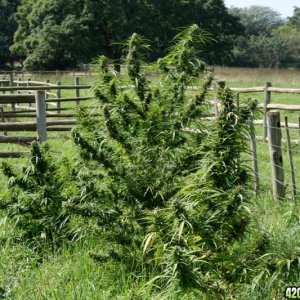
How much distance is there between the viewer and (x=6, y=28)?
6234cm

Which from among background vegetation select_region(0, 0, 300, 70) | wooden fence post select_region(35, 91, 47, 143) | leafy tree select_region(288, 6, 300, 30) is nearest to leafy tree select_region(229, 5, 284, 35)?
leafy tree select_region(288, 6, 300, 30)

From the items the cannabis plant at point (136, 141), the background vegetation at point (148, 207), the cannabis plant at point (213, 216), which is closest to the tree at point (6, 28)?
the background vegetation at point (148, 207)

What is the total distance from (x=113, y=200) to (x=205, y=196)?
3.16ft

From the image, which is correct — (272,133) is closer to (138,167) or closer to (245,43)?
(138,167)

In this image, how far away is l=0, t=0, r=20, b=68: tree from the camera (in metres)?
59.8

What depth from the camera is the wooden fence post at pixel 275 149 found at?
5559 millimetres

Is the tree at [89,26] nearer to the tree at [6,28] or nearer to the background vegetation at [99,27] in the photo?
the background vegetation at [99,27]

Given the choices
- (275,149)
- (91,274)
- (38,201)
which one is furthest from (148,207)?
(275,149)

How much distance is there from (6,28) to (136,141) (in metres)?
61.4

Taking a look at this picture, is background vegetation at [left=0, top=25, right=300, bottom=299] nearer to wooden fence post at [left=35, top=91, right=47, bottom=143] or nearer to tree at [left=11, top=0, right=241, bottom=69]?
wooden fence post at [left=35, top=91, right=47, bottom=143]

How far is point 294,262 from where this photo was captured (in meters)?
3.40

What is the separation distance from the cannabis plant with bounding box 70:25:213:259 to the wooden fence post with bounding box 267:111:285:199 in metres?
1.27

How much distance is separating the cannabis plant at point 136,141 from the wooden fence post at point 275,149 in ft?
4.18

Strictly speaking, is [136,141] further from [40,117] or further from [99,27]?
[99,27]
